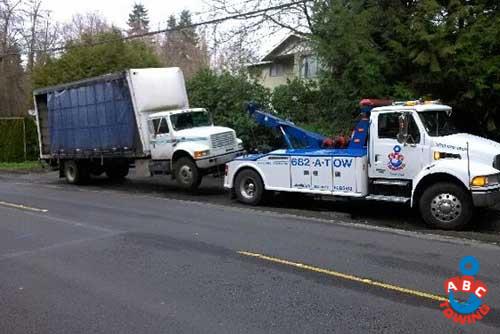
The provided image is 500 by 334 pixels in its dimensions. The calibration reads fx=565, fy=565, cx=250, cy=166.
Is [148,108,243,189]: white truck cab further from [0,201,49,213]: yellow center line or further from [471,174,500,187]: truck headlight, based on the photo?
[471,174,500,187]: truck headlight

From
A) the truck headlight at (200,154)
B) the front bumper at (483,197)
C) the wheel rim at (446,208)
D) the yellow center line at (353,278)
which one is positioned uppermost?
the truck headlight at (200,154)

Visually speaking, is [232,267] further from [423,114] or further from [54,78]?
[54,78]

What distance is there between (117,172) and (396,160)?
39.9 ft

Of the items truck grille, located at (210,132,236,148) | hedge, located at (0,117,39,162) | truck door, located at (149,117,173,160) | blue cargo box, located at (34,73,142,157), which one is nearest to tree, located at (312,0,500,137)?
truck grille, located at (210,132,236,148)

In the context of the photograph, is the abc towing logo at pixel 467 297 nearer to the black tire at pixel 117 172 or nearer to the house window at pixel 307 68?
the black tire at pixel 117 172

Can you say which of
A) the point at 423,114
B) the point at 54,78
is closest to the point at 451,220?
the point at 423,114

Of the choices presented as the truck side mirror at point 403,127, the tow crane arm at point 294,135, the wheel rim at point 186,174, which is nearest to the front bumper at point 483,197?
the truck side mirror at point 403,127

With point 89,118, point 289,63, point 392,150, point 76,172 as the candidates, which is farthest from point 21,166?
point 392,150

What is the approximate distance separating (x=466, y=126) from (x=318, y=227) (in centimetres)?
770

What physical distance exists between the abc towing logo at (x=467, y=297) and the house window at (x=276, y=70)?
3185 centimetres

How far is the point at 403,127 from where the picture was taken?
11.1 meters

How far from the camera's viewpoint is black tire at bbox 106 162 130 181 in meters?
20.1

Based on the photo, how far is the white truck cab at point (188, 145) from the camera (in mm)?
15477

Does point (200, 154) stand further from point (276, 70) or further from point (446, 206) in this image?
point (276, 70)
